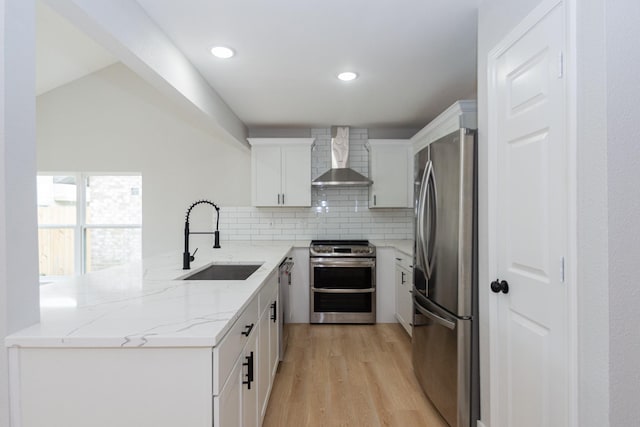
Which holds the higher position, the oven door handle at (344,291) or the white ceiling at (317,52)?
the white ceiling at (317,52)

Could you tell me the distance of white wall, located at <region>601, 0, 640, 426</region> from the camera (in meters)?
0.96

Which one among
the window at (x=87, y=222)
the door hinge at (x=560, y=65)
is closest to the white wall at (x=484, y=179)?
the door hinge at (x=560, y=65)

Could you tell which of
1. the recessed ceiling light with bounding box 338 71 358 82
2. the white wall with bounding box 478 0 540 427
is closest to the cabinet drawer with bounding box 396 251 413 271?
the white wall with bounding box 478 0 540 427

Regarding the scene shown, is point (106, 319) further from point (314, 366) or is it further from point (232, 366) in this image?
point (314, 366)

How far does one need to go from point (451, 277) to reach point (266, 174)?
2.74 meters

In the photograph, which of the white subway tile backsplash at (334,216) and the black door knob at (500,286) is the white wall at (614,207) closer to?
the black door knob at (500,286)

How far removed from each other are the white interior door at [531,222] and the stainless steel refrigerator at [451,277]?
0.55ft

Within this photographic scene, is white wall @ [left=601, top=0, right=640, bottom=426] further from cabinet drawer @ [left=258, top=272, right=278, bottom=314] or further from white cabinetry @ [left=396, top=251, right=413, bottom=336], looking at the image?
white cabinetry @ [left=396, top=251, right=413, bottom=336]

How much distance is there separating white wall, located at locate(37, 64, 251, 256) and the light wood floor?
2.14 m

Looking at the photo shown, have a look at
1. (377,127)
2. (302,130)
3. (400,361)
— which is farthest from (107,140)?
(400,361)

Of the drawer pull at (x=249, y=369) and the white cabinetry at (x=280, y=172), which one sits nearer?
the drawer pull at (x=249, y=369)

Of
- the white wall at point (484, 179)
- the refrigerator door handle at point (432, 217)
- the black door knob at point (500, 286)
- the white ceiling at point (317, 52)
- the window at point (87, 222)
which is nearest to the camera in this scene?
the black door knob at point (500, 286)

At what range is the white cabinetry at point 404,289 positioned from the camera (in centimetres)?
314

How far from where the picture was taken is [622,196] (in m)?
0.96
